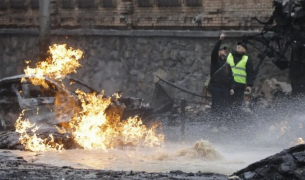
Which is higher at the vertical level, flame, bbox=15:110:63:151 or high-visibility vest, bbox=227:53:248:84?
high-visibility vest, bbox=227:53:248:84

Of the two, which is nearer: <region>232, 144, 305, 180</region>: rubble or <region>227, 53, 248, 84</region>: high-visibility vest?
<region>232, 144, 305, 180</region>: rubble

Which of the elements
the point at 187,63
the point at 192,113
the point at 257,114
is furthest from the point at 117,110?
the point at 187,63

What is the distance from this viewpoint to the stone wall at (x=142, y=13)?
25.7m

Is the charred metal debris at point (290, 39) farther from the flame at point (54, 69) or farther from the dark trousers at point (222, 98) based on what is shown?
the flame at point (54, 69)

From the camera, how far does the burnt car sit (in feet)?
58.9

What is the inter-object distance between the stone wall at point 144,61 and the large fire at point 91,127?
23.6ft

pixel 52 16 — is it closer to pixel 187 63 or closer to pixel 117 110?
pixel 187 63

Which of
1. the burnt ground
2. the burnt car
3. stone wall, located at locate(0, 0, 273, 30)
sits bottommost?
the burnt ground

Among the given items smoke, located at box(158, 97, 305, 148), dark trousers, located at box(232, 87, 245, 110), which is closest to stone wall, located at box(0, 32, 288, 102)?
smoke, located at box(158, 97, 305, 148)

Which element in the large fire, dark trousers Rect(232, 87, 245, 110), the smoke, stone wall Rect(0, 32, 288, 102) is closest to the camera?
the large fire

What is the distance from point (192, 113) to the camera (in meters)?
24.9

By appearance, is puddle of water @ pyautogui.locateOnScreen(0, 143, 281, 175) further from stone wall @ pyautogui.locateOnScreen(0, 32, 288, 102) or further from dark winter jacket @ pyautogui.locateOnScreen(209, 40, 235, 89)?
stone wall @ pyautogui.locateOnScreen(0, 32, 288, 102)

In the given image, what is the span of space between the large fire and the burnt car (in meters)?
0.09

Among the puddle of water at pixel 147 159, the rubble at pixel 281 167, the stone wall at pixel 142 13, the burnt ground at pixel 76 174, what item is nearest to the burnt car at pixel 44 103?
the puddle of water at pixel 147 159
